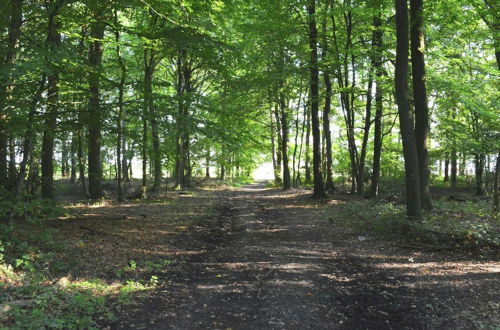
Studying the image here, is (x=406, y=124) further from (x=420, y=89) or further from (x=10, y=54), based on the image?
(x=10, y=54)

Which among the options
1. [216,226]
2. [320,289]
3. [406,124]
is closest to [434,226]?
[406,124]

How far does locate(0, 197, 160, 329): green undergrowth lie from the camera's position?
15.0ft

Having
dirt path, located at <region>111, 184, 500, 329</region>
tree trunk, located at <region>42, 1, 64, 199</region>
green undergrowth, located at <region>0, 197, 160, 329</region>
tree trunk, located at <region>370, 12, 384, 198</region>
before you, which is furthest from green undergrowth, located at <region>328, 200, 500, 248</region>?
tree trunk, located at <region>42, 1, 64, 199</region>

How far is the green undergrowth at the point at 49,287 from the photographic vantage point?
4.59 metres

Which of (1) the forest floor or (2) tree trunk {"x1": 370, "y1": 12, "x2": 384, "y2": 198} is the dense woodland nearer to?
(2) tree trunk {"x1": 370, "y1": 12, "x2": 384, "y2": 198}

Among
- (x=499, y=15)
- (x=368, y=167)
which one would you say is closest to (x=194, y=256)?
(x=499, y=15)

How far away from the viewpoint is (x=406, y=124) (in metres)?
9.99

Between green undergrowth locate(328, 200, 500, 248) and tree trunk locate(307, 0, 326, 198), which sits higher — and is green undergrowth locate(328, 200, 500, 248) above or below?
below

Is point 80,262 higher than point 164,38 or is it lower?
lower

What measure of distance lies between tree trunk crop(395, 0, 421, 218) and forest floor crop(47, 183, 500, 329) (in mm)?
1440

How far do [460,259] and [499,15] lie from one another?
7.26m

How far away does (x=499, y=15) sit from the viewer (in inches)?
405

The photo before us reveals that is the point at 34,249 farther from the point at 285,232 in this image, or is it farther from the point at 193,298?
the point at 285,232

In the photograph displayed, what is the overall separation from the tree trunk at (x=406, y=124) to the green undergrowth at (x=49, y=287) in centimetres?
672
